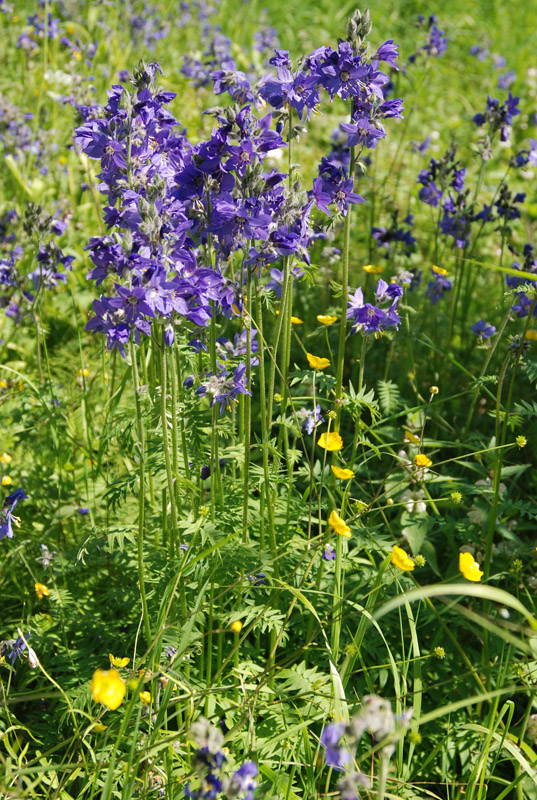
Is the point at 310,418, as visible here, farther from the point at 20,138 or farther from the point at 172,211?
the point at 20,138

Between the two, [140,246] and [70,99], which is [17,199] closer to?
[70,99]

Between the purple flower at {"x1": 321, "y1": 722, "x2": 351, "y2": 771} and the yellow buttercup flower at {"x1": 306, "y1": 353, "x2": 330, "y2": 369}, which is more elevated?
the yellow buttercup flower at {"x1": 306, "y1": 353, "x2": 330, "y2": 369}

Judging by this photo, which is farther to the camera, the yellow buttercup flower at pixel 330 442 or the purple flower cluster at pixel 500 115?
the purple flower cluster at pixel 500 115

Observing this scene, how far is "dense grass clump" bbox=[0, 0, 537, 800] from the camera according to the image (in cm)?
180

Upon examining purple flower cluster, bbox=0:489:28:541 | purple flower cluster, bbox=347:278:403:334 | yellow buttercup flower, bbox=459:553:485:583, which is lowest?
purple flower cluster, bbox=0:489:28:541

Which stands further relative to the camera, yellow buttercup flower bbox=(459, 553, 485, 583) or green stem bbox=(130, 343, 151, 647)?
green stem bbox=(130, 343, 151, 647)

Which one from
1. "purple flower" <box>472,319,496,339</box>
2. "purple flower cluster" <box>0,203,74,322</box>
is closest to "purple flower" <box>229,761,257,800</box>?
"purple flower cluster" <box>0,203,74,322</box>

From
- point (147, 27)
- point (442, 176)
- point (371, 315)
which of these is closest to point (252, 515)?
point (371, 315)

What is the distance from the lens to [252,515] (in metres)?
2.45

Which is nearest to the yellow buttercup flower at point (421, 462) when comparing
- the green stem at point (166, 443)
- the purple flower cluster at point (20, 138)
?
the green stem at point (166, 443)

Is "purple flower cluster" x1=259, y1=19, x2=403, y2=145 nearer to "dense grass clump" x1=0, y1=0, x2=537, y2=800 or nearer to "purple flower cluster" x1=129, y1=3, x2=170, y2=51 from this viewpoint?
"dense grass clump" x1=0, y1=0, x2=537, y2=800

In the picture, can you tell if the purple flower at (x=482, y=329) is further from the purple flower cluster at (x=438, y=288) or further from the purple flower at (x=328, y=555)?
the purple flower at (x=328, y=555)

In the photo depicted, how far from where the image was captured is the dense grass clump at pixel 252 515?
5.90 ft

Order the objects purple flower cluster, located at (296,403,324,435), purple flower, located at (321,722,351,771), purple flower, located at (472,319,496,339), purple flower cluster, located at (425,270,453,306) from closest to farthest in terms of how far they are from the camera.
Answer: purple flower, located at (321,722,351,771)
purple flower cluster, located at (296,403,324,435)
purple flower, located at (472,319,496,339)
purple flower cluster, located at (425,270,453,306)
